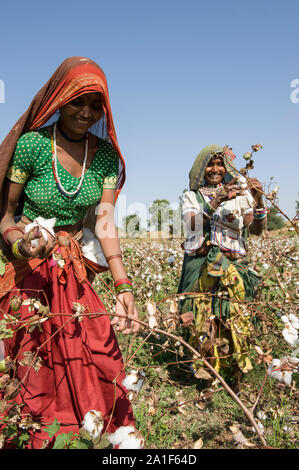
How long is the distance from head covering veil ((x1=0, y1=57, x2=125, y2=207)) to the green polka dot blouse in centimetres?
4

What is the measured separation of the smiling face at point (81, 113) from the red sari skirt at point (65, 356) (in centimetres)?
55

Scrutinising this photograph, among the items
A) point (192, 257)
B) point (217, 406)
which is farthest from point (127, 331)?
point (192, 257)

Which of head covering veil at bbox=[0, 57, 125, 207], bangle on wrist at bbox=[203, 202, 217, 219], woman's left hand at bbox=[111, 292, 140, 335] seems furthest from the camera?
bangle on wrist at bbox=[203, 202, 217, 219]

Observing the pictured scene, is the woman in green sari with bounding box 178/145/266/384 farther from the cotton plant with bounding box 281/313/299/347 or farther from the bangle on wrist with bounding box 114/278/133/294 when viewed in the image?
the cotton plant with bounding box 281/313/299/347

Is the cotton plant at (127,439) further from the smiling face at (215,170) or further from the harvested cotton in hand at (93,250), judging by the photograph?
the smiling face at (215,170)

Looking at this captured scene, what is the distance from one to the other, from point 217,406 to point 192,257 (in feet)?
3.87

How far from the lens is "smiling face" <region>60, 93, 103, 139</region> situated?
5.62 ft

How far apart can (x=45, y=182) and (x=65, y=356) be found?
2.71 ft

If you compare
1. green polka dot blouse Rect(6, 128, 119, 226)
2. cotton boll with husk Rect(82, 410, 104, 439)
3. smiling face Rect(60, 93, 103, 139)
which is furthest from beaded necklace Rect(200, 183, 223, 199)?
cotton boll with husk Rect(82, 410, 104, 439)

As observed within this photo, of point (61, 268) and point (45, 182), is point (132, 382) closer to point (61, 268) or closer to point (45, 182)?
point (61, 268)

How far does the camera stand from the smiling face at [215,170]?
290 cm

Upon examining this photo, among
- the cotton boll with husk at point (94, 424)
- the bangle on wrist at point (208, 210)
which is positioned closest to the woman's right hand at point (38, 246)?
the cotton boll with husk at point (94, 424)

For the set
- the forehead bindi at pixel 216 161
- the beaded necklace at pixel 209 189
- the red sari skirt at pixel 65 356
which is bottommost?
the red sari skirt at pixel 65 356
